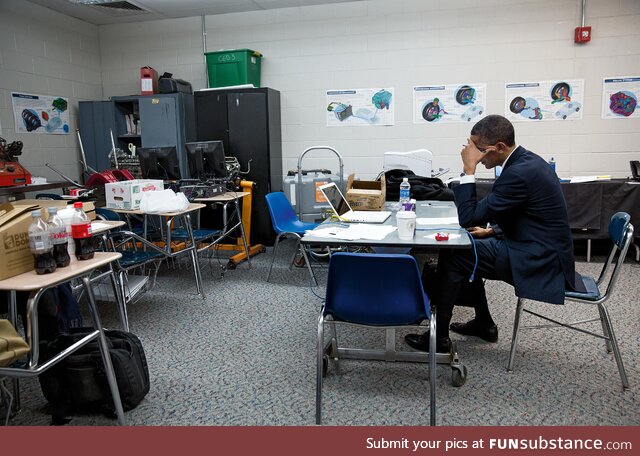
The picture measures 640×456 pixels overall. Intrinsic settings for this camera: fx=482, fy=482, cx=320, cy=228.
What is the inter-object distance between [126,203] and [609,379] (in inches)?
133

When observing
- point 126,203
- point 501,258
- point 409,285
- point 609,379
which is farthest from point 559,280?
point 126,203

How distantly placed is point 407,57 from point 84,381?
4.65 metres

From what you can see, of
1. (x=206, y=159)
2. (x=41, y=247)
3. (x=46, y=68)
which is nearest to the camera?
(x=41, y=247)

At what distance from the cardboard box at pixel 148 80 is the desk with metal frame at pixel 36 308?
13.9ft

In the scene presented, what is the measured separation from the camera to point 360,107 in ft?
18.4

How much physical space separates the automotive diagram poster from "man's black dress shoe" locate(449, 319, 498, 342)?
3396 millimetres

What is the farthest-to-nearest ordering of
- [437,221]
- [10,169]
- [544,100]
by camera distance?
[544,100] → [10,169] → [437,221]

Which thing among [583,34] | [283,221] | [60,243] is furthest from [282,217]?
[583,34]

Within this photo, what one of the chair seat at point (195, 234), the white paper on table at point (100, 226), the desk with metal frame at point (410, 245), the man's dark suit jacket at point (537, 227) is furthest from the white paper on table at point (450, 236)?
the chair seat at point (195, 234)

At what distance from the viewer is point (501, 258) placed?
243cm

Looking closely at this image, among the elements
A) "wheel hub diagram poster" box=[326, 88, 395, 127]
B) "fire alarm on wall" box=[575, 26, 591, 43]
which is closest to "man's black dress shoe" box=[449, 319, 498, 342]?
"wheel hub diagram poster" box=[326, 88, 395, 127]

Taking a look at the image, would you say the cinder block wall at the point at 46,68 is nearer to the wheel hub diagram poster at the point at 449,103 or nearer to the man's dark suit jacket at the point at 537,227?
the wheel hub diagram poster at the point at 449,103

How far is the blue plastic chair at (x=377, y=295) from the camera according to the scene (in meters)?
1.86

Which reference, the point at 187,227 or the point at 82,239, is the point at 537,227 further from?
the point at 187,227
